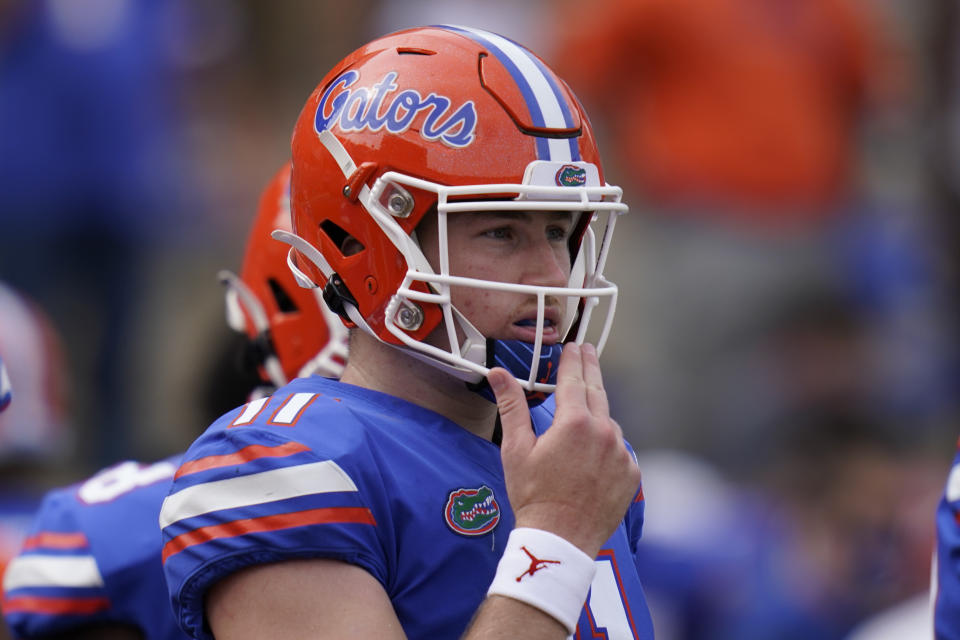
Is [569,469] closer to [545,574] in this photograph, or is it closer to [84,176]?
[545,574]

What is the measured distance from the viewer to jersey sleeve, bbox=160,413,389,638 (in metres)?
2.22

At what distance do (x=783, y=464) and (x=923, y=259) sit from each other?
5.22 ft

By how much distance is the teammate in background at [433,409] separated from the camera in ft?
7.31

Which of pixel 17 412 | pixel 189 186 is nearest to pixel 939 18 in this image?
pixel 189 186

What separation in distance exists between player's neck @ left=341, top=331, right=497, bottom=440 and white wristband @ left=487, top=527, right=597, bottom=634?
1.17 ft

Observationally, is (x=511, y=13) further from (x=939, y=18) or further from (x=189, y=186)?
(x=939, y=18)

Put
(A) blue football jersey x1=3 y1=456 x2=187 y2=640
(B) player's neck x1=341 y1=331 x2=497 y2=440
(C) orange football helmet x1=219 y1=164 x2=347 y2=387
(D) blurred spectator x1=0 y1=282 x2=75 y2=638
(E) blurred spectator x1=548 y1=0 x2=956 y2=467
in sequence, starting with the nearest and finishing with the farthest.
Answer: (B) player's neck x1=341 y1=331 x2=497 y2=440 < (A) blue football jersey x1=3 y1=456 x2=187 y2=640 < (C) orange football helmet x1=219 y1=164 x2=347 y2=387 < (D) blurred spectator x1=0 y1=282 x2=75 y2=638 < (E) blurred spectator x1=548 y1=0 x2=956 y2=467

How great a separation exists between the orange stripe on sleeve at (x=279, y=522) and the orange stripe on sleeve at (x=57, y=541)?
82cm

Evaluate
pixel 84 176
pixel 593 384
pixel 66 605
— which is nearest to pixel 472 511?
pixel 593 384

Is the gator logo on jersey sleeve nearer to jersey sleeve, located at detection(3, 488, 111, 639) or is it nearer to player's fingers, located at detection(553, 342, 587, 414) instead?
player's fingers, located at detection(553, 342, 587, 414)

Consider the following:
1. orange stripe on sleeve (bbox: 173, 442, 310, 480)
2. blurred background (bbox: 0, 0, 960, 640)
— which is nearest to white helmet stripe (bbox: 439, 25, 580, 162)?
orange stripe on sleeve (bbox: 173, 442, 310, 480)

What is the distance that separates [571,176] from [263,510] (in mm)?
744

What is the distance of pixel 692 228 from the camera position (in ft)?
22.3

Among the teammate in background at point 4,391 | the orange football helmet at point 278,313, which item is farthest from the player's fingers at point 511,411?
the teammate in background at point 4,391
